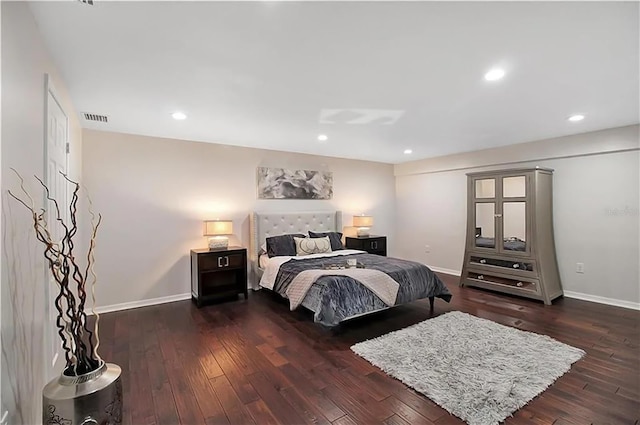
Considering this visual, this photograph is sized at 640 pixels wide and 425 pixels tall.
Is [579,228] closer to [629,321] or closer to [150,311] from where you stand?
[629,321]

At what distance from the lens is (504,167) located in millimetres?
5066

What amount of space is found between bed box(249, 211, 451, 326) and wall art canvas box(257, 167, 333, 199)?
0.48 meters

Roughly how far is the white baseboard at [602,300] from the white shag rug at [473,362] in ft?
6.39

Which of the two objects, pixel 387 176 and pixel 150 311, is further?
pixel 387 176

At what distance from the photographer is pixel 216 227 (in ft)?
14.1

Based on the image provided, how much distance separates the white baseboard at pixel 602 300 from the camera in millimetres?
3838

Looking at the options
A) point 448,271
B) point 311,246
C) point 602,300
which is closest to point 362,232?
point 311,246

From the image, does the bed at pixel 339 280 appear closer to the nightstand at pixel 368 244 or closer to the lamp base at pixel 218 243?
the lamp base at pixel 218 243

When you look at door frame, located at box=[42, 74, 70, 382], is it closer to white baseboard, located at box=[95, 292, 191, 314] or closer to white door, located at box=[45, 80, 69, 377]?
white door, located at box=[45, 80, 69, 377]

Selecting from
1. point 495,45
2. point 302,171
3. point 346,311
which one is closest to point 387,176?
point 302,171

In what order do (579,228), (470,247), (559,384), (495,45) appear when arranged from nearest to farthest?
(495,45)
(559,384)
(579,228)
(470,247)

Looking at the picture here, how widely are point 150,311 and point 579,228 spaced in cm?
606

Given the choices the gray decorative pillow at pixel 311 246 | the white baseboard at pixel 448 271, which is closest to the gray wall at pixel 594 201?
the white baseboard at pixel 448 271

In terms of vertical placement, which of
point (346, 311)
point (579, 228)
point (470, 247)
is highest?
point (579, 228)
